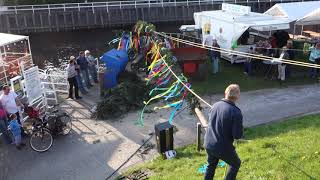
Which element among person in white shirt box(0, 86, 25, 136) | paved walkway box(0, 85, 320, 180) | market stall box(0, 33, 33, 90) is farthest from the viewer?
market stall box(0, 33, 33, 90)

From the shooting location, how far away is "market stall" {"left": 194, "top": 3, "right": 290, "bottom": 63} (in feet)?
58.5

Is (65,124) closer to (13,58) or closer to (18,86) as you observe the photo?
(18,86)

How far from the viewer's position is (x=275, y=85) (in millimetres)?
16016

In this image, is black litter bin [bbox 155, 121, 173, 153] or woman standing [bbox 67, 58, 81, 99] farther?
woman standing [bbox 67, 58, 81, 99]

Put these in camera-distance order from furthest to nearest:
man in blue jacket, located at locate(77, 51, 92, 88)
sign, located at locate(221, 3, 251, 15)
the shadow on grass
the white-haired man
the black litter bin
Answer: sign, located at locate(221, 3, 251, 15), the white-haired man, man in blue jacket, located at locate(77, 51, 92, 88), the shadow on grass, the black litter bin

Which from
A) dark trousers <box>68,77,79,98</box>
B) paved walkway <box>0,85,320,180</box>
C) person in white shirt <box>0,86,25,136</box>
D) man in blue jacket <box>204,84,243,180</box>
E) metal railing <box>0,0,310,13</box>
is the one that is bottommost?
paved walkway <box>0,85,320,180</box>

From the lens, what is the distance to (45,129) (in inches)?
442

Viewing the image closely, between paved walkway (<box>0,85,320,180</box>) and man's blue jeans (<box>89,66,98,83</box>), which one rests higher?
man's blue jeans (<box>89,66,98,83</box>)

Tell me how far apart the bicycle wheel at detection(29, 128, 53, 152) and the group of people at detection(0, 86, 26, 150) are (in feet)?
1.59

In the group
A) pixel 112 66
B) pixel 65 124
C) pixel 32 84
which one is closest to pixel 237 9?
pixel 112 66

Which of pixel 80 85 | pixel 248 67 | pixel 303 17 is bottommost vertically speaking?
pixel 80 85

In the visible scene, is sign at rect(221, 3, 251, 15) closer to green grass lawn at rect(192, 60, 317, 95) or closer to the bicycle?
green grass lawn at rect(192, 60, 317, 95)

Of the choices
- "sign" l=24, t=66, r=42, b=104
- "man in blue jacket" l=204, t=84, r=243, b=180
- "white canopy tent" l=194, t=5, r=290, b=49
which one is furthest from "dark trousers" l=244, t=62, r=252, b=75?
"man in blue jacket" l=204, t=84, r=243, b=180

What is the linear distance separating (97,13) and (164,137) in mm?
29901
